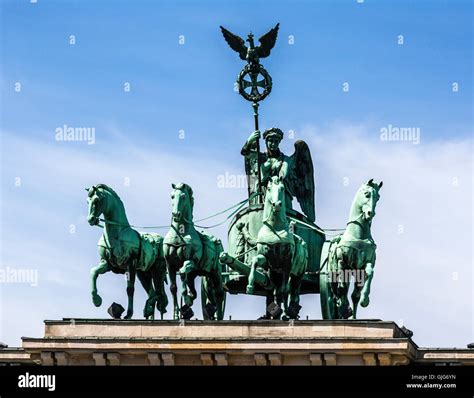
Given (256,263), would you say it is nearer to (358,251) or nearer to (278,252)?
(278,252)

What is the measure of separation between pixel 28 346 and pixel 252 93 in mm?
10614

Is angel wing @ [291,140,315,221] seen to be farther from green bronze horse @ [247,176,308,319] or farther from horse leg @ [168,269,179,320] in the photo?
horse leg @ [168,269,179,320]

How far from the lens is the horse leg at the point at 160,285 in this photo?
3866 inches

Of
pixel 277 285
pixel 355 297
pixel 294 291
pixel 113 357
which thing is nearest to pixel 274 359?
pixel 277 285

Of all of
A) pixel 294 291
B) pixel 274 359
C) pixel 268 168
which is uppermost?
pixel 268 168

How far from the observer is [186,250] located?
96.6 metres

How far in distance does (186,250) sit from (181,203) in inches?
52.8

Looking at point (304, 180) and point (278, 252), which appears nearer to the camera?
point (278, 252)

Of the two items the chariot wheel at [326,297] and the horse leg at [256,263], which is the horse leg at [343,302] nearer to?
the chariot wheel at [326,297]

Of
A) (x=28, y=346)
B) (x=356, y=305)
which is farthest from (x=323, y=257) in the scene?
(x=28, y=346)

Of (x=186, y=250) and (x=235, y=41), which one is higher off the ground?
(x=235, y=41)

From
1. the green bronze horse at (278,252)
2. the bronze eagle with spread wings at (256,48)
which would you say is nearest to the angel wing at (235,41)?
the bronze eagle with spread wings at (256,48)
